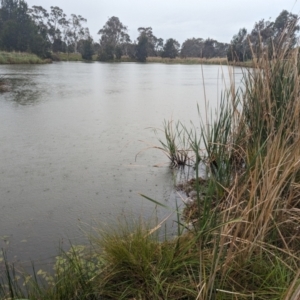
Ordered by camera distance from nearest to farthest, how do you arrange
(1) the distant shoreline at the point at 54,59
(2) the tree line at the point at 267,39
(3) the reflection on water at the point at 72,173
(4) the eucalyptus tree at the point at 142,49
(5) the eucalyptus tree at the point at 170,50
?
(3) the reflection on water at the point at 72,173 → (2) the tree line at the point at 267,39 → (1) the distant shoreline at the point at 54,59 → (4) the eucalyptus tree at the point at 142,49 → (5) the eucalyptus tree at the point at 170,50

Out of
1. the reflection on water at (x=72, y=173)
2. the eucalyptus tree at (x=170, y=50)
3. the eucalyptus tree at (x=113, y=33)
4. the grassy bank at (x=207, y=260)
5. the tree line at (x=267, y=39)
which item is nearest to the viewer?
the grassy bank at (x=207, y=260)

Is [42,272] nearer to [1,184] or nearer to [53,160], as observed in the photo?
[1,184]

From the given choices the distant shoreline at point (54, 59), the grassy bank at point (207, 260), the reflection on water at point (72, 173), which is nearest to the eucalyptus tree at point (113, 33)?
the distant shoreline at point (54, 59)

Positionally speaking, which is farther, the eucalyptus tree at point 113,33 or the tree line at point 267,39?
the eucalyptus tree at point 113,33

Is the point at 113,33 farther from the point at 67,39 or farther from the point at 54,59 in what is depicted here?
the point at 54,59

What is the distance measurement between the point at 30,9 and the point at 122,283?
49.7m

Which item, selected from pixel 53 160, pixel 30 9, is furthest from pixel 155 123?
pixel 30 9

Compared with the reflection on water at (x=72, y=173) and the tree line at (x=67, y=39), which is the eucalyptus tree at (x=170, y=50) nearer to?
the tree line at (x=67, y=39)

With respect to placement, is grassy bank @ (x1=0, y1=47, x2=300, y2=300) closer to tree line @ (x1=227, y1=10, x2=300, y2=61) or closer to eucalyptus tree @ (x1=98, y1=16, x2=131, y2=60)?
tree line @ (x1=227, y1=10, x2=300, y2=61)

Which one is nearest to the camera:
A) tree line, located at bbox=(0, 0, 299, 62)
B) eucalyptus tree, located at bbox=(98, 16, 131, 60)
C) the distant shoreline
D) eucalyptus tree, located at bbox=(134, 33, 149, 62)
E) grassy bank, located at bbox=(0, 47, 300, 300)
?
grassy bank, located at bbox=(0, 47, 300, 300)

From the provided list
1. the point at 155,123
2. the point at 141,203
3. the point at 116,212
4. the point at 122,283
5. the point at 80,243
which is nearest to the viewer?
the point at 122,283

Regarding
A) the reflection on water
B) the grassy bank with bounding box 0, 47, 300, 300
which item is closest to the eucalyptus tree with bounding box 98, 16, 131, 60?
the reflection on water

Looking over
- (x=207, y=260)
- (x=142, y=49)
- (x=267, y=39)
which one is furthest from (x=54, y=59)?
(x=207, y=260)

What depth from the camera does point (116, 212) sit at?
228 cm
